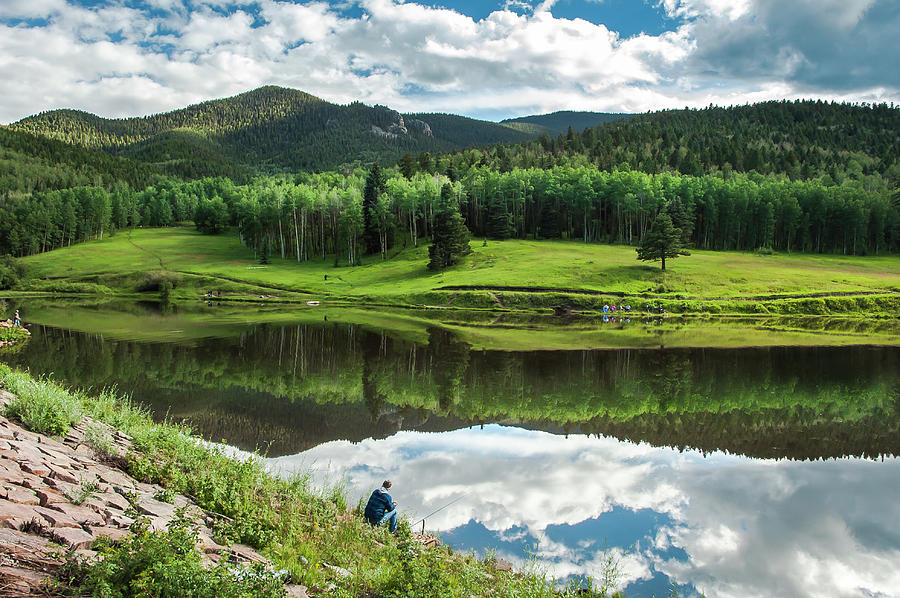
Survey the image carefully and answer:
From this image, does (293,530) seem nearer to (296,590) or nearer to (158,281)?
(296,590)

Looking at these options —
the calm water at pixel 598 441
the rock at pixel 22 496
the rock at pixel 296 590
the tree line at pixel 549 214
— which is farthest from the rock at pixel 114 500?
the tree line at pixel 549 214

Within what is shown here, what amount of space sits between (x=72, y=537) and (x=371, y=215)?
11271 centimetres

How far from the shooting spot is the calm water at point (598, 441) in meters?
14.2

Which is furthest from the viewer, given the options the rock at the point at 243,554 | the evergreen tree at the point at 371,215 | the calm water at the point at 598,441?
the evergreen tree at the point at 371,215

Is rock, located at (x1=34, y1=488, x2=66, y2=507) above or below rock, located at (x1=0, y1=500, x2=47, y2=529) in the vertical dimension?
below

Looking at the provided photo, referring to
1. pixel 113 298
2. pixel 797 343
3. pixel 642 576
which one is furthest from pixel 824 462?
pixel 113 298

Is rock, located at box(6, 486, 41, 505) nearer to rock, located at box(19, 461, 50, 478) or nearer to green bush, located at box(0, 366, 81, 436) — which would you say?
rock, located at box(19, 461, 50, 478)

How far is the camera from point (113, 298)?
9556 cm

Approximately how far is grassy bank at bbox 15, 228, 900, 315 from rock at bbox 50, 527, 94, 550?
68221 millimetres

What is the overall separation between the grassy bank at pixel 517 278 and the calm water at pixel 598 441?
32812 millimetres

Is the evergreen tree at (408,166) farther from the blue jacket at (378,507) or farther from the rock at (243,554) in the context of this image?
the rock at (243,554)

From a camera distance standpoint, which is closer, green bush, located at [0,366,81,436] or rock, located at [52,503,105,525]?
rock, located at [52,503,105,525]

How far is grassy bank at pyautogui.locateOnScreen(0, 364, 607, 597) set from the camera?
973 cm

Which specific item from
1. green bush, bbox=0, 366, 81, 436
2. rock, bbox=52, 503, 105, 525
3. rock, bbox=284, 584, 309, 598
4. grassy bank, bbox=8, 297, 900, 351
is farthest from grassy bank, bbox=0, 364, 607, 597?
A: grassy bank, bbox=8, 297, 900, 351
